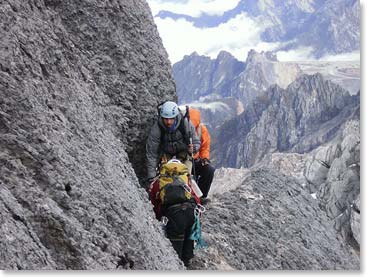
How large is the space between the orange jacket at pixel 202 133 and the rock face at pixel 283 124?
10650 cm

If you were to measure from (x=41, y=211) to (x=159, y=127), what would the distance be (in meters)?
3.81

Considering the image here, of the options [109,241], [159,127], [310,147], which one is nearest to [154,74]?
[159,127]

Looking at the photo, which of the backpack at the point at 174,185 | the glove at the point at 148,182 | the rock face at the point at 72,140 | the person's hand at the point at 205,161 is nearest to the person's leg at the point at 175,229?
the backpack at the point at 174,185

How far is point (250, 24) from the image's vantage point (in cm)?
1116

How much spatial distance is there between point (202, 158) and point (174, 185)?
224 centimetres

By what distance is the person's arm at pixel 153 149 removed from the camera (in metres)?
8.84

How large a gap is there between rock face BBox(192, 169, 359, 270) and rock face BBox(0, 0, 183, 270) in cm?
192

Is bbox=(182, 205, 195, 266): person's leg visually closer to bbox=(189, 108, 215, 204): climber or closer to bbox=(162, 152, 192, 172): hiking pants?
bbox=(162, 152, 192, 172): hiking pants

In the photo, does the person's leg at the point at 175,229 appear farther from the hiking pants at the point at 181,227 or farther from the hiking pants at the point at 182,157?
the hiking pants at the point at 182,157

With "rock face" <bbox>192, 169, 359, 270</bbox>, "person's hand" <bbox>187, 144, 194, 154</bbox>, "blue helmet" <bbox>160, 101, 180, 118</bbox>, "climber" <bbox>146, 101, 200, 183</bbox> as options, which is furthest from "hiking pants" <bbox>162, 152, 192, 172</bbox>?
"rock face" <bbox>192, 169, 359, 270</bbox>

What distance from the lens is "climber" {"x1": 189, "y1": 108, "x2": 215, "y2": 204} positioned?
9094 mm

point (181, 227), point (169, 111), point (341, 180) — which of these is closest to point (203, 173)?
point (169, 111)

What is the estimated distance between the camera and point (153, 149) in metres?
8.90

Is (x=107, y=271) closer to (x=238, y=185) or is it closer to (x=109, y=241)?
(x=109, y=241)
